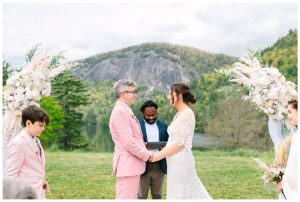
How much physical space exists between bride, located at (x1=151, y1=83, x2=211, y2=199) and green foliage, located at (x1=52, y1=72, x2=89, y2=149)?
1264 centimetres

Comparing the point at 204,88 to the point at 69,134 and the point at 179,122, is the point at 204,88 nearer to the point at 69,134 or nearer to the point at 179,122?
the point at 69,134

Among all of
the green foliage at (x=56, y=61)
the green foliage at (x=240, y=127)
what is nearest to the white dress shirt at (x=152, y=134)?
the green foliage at (x=56, y=61)

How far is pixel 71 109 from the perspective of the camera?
1786cm

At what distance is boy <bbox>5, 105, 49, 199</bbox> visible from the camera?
3635mm

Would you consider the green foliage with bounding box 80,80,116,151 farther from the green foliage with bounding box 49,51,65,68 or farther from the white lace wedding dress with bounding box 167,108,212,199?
the white lace wedding dress with bounding box 167,108,212,199

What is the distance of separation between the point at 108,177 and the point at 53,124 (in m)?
6.75

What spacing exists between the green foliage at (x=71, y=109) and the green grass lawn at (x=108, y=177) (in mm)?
3624

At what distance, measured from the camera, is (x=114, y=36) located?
23.4 metres

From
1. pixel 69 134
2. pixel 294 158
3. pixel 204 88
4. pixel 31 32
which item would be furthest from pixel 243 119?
pixel 294 158

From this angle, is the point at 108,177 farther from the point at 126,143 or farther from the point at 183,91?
the point at 183,91

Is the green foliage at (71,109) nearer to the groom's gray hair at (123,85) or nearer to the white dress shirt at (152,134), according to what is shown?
the white dress shirt at (152,134)

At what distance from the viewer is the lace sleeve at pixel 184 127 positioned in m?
4.10

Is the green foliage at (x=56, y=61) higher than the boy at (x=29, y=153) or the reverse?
higher

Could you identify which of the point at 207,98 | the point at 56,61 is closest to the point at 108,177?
the point at 56,61
